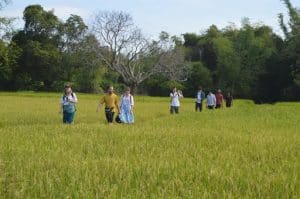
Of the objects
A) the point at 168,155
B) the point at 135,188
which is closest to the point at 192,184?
the point at 135,188

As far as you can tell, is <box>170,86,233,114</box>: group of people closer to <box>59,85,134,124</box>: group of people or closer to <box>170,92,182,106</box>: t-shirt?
<box>170,92,182,106</box>: t-shirt

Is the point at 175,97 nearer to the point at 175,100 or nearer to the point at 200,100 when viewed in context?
the point at 175,100

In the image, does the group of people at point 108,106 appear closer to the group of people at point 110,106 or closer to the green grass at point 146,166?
the group of people at point 110,106

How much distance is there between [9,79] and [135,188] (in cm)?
7718

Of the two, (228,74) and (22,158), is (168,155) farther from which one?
(228,74)

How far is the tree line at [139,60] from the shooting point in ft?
256

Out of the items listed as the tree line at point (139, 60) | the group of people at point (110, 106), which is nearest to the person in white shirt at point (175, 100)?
the group of people at point (110, 106)

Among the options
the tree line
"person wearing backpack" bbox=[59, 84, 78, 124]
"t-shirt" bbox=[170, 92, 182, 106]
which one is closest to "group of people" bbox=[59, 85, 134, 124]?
"person wearing backpack" bbox=[59, 84, 78, 124]

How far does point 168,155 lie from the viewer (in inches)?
459

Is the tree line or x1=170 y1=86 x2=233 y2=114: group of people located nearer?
x1=170 y1=86 x2=233 y2=114: group of people

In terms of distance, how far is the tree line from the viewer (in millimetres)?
77938

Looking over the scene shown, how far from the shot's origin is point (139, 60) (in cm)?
8612

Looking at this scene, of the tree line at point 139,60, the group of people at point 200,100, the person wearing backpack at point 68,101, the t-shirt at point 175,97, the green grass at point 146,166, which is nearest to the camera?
the green grass at point 146,166

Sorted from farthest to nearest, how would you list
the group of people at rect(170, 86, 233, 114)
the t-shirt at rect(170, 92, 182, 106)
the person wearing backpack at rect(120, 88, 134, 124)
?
the group of people at rect(170, 86, 233, 114) → the t-shirt at rect(170, 92, 182, 106) → the person wearing backpack at rect(120, 88, 134, 124)
